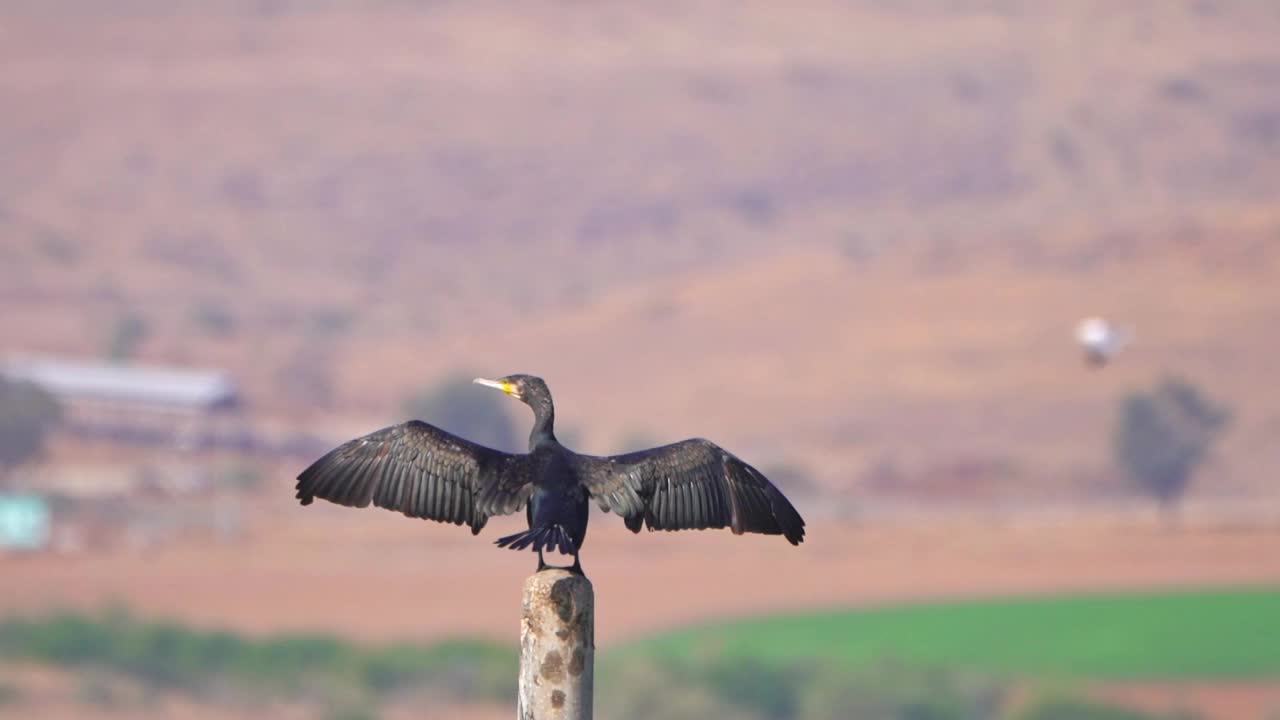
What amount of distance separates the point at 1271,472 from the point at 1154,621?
25.6m

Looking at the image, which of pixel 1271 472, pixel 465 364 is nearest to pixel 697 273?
pixel 465 364

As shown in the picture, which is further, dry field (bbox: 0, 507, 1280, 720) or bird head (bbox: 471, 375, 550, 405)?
dry field (bbox: 0, 507, 1280, 720)

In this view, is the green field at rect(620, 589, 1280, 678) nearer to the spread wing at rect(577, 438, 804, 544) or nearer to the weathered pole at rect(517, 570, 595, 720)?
the spread wing at rect(577, 438, 804, 544)

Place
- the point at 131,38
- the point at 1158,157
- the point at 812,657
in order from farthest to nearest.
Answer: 1. the point at 131,38
2. the point at 1158,157
3. the point at 812,657

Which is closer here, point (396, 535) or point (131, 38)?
point (396, 535)

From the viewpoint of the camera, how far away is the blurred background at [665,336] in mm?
44656

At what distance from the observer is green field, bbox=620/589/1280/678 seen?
1747 inches

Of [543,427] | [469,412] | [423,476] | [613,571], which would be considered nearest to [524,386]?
[543,427]

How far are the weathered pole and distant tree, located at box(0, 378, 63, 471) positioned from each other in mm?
56449

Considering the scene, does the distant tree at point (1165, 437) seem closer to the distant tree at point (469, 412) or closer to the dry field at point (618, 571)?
the dry field at point (618, 571)

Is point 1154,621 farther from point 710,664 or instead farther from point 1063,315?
point 1063,315

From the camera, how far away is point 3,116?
4547 inches

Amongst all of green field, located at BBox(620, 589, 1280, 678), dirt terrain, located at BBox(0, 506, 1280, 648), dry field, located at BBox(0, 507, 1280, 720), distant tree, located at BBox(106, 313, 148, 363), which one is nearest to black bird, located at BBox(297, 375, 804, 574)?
green field, located at BBox(620, 589, 1280, 678)

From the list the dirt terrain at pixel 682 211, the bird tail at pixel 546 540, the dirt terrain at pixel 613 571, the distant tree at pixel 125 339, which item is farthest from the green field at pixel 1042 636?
the distant tree at pixel 125 339
